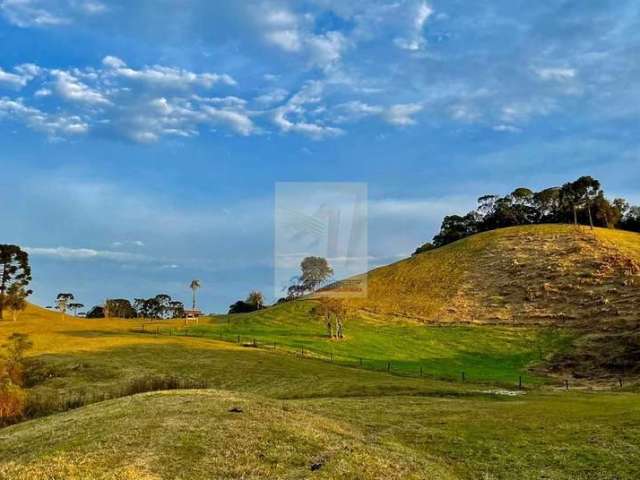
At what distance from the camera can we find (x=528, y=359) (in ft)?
334

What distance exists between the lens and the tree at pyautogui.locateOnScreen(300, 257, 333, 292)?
7347 inches

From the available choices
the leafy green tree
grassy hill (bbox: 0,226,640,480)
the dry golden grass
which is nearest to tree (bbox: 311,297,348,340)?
grassy hill (bbox: 0,226,640,480)

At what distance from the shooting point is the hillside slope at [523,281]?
127 meters

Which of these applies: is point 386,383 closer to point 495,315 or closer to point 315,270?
point 495,315

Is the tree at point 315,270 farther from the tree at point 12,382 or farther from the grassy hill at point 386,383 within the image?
the tree at point 12,382

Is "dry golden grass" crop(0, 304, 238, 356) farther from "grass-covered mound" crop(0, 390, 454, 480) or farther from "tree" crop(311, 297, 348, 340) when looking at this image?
"grass-covered mound" crop(0, 390, 454, 480)

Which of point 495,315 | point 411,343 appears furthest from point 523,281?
point 411,343

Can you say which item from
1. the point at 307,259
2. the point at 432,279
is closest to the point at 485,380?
the point at 432,279

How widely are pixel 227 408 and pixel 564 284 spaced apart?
128 metres

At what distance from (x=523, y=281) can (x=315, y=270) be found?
67621 millimetres

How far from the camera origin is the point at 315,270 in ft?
614

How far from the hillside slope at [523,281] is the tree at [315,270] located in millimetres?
15157

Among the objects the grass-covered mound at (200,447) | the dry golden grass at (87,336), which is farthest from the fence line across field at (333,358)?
the grass-covered mound at (200,447)

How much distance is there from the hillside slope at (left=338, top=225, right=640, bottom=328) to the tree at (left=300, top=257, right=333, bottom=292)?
15.2 metres
